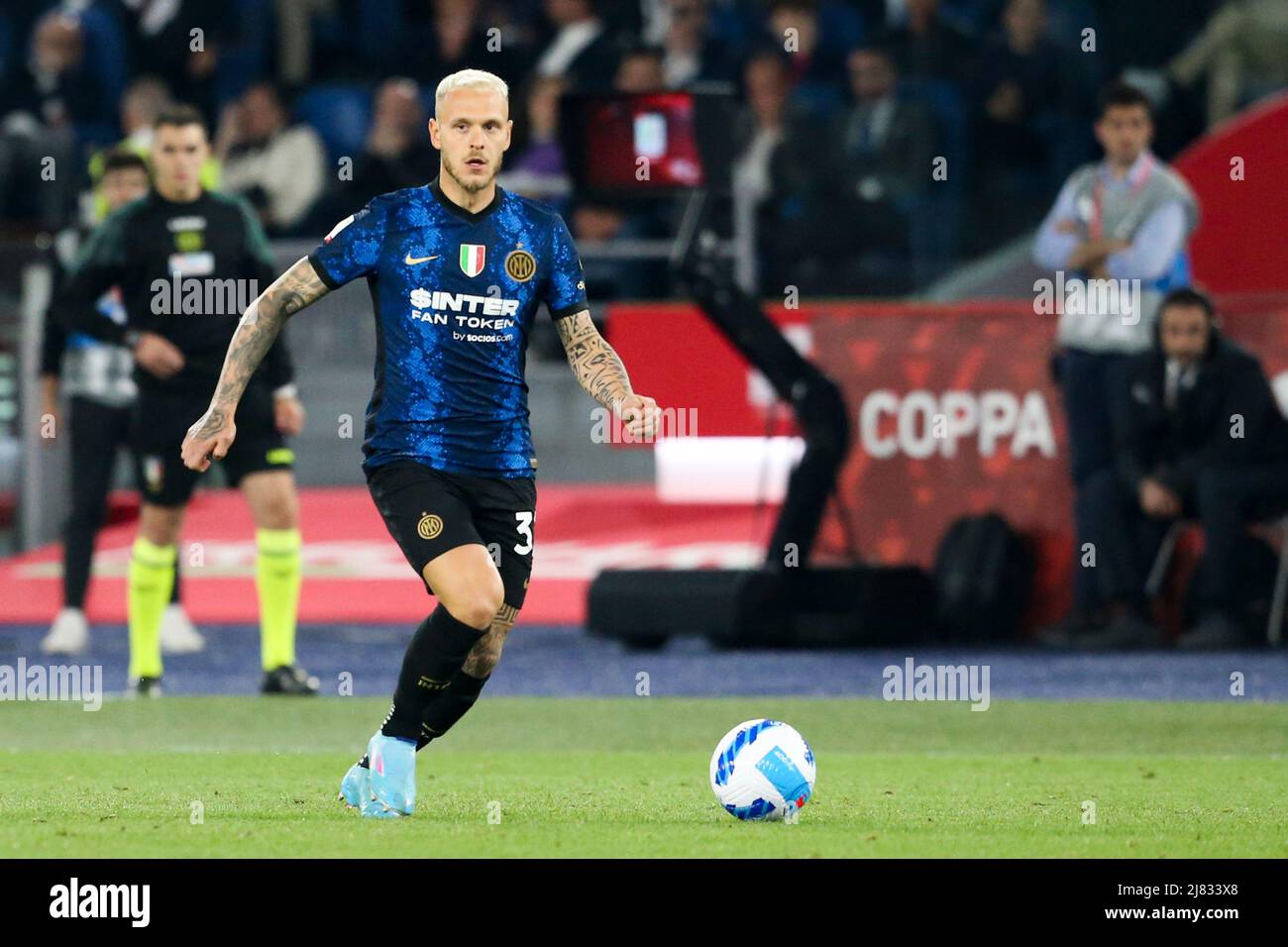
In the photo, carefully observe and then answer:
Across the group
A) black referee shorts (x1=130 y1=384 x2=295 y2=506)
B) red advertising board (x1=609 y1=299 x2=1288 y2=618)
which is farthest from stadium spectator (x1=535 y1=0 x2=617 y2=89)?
black referee shorts (x1=130 y1=384 x2=295 y2=506)

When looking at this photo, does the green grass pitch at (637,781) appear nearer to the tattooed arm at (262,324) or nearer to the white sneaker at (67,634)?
the tattooed arm at (262,324)

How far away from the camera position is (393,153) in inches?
691

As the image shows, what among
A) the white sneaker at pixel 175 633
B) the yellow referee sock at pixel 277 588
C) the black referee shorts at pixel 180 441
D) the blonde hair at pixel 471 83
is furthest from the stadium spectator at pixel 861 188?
the blonde hair at pixel 471 83

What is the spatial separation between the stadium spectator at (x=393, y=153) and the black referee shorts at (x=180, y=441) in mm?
6123

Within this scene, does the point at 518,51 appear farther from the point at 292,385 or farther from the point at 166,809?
the point at 166,809

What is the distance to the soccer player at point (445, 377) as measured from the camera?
7.32 meters

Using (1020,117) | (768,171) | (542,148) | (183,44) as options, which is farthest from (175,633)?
(183,44)

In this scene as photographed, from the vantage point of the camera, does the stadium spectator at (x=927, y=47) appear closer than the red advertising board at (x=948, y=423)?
No

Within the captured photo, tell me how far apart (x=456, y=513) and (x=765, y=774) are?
1.13 meters

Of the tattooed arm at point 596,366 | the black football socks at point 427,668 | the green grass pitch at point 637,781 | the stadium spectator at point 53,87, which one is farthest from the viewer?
the stadium spectator at point 53,87

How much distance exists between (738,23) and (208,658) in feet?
25.1
